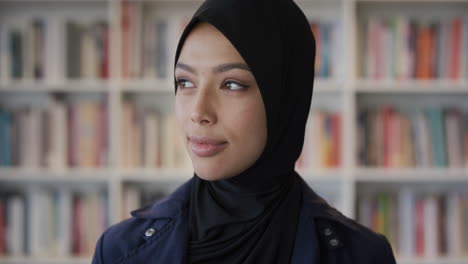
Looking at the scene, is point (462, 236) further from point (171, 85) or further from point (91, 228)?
point (91, 228)

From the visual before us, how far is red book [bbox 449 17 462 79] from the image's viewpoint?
2432 millimetres

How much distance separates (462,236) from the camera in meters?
2.48

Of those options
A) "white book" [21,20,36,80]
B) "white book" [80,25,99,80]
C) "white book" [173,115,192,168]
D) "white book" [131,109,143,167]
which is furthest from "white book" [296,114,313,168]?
"white book" [21,20,36,80]

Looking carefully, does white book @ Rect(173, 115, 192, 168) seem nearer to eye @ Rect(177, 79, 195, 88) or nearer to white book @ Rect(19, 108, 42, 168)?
white book @ Rect(19, 108, 42, 168)

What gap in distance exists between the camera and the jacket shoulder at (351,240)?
2.96ft

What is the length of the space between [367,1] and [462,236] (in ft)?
3.88

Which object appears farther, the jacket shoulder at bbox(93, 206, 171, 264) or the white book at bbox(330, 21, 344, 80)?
the white book at bbox(330, 21, 344, 80)

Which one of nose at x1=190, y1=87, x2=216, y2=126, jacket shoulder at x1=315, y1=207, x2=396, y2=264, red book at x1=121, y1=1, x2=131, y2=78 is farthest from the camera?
red book at x1=121, y1=1, x2=131, y2=78

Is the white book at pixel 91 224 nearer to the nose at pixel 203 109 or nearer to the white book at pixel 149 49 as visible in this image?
the white book at pixel 149 49

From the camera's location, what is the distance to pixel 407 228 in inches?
97.8

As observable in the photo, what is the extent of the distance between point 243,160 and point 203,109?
10cm

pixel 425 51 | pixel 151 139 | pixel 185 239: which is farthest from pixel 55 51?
pixel 185 239

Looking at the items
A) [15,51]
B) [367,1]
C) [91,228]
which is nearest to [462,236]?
[367,1]

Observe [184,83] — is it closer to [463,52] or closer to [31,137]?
[31,137]
